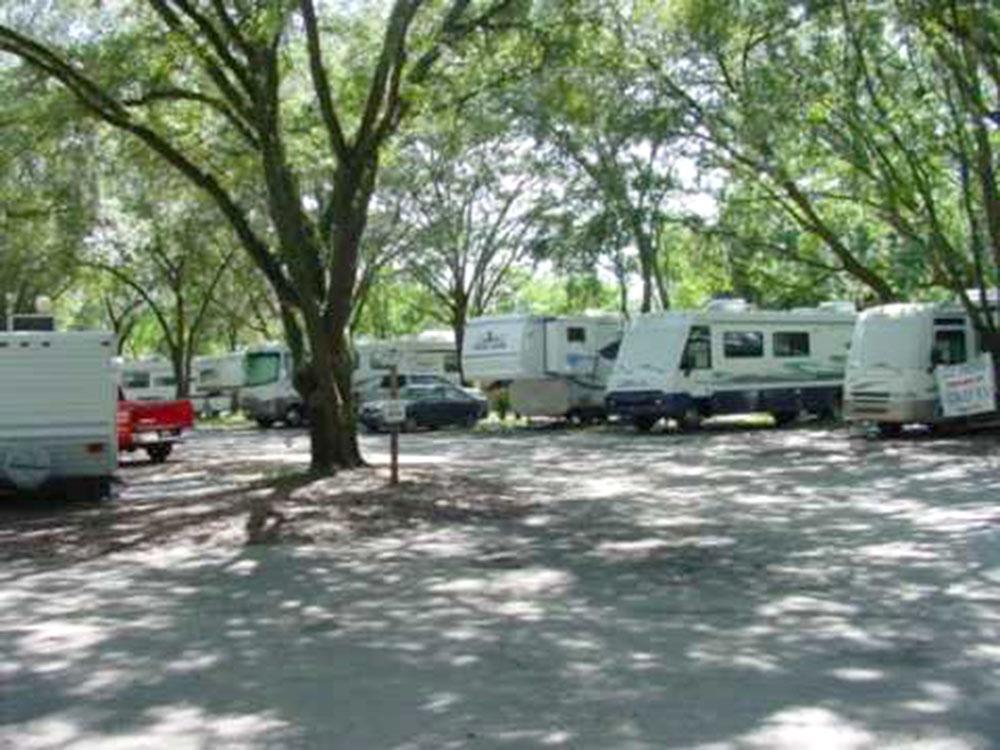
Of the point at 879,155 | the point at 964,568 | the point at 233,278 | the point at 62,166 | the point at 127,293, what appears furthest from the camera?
the point at 127,293

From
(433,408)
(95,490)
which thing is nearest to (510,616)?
(95,490)

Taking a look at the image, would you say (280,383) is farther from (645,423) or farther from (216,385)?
(645,423)

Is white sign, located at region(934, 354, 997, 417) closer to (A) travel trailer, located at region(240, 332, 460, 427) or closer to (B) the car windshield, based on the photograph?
(B) the car windshield

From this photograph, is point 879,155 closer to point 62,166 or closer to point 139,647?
point 62,166

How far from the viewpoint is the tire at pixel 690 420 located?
3058 centimetres

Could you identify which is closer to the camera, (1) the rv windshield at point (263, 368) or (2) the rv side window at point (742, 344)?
(2) the rv side window at point (742, 344)

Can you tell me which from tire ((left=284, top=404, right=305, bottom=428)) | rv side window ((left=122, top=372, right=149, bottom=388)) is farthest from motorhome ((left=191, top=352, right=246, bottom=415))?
tire ((left=284, top=404, right=305, bottom=428))

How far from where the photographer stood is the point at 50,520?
1553cm

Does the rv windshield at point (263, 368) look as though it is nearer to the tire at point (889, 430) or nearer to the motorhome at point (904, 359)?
the motorhome at point (904, 359)

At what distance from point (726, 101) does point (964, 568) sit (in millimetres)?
20786

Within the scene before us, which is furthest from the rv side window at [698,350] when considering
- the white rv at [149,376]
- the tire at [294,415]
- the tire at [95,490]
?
the white rv at [149,376]

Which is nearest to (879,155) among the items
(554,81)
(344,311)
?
(554,81)

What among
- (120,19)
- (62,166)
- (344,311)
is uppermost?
(120,19)

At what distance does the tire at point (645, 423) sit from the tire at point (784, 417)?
325 centimetres
